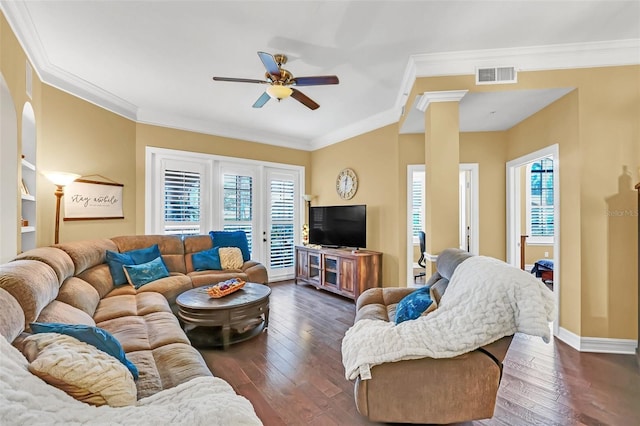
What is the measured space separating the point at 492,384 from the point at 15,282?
259cm

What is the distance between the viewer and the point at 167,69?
118 inches

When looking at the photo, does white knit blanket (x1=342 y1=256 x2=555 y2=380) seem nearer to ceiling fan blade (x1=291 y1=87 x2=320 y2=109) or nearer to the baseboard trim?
the baseboard trim

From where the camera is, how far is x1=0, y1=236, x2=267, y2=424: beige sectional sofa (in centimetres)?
141

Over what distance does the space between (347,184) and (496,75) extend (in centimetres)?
273

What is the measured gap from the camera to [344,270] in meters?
4.27

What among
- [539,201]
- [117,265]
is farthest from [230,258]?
[539,201]

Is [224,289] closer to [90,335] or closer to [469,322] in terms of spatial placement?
[90,335]

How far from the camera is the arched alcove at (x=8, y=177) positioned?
83.4 inches

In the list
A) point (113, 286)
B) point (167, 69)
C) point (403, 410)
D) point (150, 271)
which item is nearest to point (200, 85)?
point (167, 69)

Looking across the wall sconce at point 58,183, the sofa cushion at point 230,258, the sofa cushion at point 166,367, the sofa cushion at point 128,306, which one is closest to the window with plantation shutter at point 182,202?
the sofa cushion at point 230,258

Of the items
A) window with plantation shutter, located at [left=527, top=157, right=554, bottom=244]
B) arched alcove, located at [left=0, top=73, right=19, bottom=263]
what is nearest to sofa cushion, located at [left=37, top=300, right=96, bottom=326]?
arched alcove, located at [left=0, top=73, right=19, bottom=263]

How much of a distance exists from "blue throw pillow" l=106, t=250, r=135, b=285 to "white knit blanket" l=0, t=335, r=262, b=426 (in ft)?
8.10

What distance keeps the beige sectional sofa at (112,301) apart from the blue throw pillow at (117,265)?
0.06 m

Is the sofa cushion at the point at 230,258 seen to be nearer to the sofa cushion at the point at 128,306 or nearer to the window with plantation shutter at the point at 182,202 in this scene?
the window with plantation shutter at the point at 182,202
